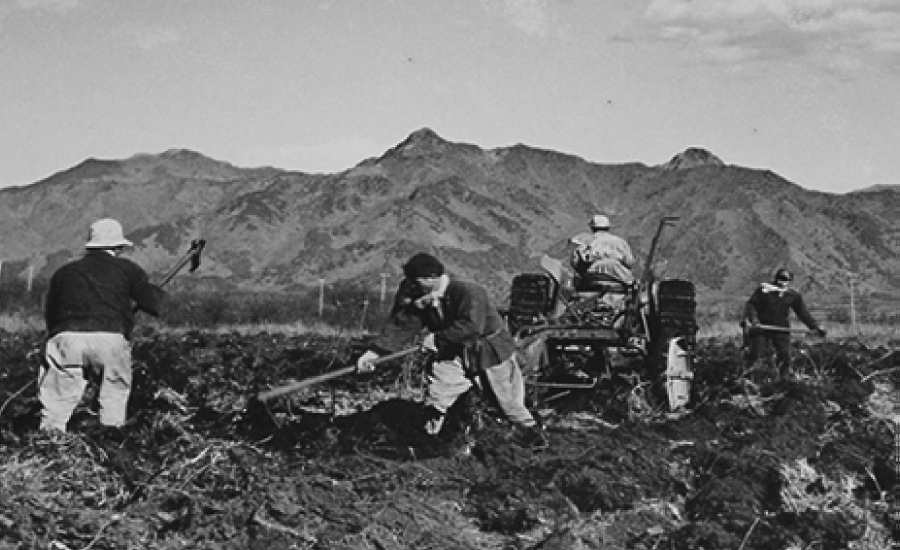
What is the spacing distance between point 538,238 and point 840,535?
59931 millimetres

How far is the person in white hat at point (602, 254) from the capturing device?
39.0 ft

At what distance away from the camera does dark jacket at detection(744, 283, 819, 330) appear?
13.4 m

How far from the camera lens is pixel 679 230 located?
6794 cm

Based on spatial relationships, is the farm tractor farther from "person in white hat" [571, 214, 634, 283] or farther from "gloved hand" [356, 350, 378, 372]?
"gloved hand" [356, 350, 378, 372]

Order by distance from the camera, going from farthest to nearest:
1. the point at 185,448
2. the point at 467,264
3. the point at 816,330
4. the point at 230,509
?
the point at 467,264, the point at 816,330, the point at 185,448, the point at 230,509

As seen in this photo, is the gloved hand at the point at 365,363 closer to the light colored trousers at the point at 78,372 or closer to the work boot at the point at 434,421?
the work boot at the point at 434,421

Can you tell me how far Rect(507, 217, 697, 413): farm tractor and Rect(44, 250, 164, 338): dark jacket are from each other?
3.68 metres

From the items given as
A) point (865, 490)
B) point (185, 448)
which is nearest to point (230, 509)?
point (185, 448)

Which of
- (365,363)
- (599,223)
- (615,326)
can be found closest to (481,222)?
(599,223)

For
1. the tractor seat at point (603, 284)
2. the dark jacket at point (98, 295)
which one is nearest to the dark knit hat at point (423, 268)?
the dark jacket at point (98, 295)

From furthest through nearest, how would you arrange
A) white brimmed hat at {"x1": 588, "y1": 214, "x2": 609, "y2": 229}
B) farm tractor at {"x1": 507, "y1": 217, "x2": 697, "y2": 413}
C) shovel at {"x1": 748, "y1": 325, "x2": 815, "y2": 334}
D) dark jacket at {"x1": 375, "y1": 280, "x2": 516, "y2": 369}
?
1. shovel at {"x1": 748, "y1": 325, "x2": 815, "y2": 334}
2. white brimmed hat at {"x1": 588, "y1": 214, "x2": 609, "y2": 229}
3. farm tractor at {"x1": 507, "y1": 217, "x2": 697, "y2": 413}
4. dark jacket at {"x1": 375, "y1": 280, "x2": 516, "y2": 369}

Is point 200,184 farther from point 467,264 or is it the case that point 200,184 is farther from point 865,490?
point 865,490

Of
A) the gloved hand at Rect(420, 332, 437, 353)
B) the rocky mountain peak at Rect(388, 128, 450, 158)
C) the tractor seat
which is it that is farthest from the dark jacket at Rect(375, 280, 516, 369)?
the rocky mountain peak at Rect(388, 128, 450, 158)

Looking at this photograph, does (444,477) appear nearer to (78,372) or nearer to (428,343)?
(428,343)
